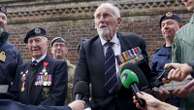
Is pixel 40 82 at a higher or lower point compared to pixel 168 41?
lower

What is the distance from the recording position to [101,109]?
12.8 feet

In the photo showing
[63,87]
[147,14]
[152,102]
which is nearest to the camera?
[152,102]

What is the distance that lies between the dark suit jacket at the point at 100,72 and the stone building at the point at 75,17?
3528 mm

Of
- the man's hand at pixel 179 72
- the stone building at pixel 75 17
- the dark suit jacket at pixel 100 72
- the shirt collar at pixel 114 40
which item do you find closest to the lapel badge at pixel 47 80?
the dark suit jacket at pixel 100 72

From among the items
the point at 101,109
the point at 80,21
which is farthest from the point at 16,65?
the point at 80,21

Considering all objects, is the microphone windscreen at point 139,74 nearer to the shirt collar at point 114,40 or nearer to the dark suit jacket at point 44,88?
the shirt collar at point 114,40

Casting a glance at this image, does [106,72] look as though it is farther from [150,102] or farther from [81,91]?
[150,102]

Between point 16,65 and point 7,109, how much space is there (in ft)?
8.38

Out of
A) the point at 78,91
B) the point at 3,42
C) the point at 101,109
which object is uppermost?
the point at 3,42

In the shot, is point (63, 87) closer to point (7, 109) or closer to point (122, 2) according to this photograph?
point (7, 109)

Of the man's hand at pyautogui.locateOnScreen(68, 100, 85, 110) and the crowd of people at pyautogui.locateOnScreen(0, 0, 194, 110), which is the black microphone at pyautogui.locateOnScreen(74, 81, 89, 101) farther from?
the man's hand at pyautogui.locateOnScreen(68, 100, 85, 110)

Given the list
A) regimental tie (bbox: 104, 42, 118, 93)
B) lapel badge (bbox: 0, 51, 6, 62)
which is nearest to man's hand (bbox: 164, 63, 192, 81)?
regimental tie (bbox: 104, 42, 118, 93)

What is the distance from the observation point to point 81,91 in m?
3.54

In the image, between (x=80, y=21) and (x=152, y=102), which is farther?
(x=80, y=21)
